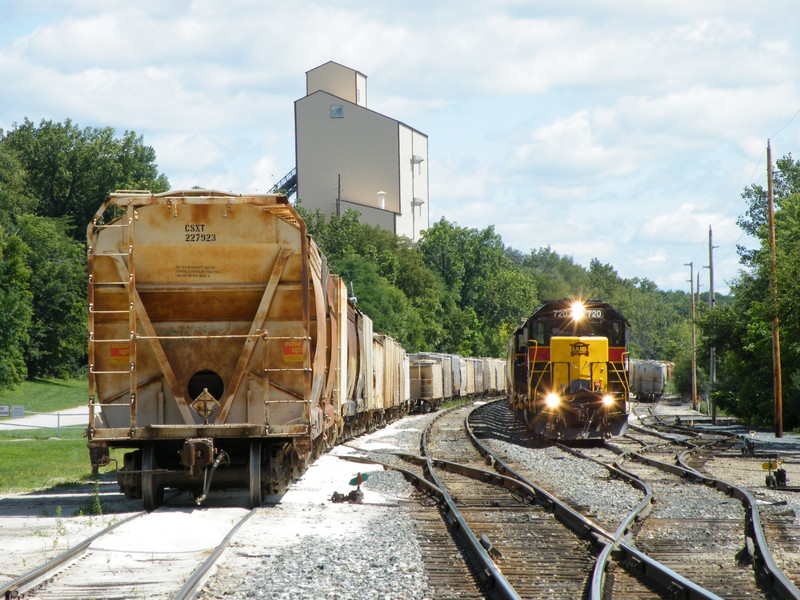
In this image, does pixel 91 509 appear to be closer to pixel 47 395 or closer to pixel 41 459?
pixel 41 459

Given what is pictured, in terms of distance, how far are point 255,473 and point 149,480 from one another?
1342mm

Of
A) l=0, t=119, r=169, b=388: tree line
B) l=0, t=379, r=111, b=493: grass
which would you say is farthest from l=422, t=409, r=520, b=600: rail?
l=0, t=119, r=169, b=388: tree line

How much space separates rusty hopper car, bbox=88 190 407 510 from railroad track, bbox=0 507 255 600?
1.22m

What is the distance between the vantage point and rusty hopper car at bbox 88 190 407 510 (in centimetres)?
1195

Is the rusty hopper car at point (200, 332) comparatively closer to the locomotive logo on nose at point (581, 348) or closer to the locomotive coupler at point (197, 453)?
the locomotive coupler at point (197, 453)

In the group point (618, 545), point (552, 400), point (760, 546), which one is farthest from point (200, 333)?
point (552, 400)

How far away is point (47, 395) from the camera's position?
55.2 metres

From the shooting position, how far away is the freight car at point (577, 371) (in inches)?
934

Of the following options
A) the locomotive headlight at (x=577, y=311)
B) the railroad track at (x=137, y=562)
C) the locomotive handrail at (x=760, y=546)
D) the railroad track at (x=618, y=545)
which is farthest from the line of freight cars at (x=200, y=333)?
the locomotive headlight at (x=577, y=311)

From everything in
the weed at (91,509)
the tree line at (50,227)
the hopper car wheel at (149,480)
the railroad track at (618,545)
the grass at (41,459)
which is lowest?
the grass at (41,459)

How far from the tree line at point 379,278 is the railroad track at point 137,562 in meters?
20.6

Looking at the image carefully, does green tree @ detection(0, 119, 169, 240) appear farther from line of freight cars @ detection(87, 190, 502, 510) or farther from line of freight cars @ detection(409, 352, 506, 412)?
line of freight cars @ detection(87, 190, 502, 510)

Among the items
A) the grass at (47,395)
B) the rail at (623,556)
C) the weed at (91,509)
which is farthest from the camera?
the grass at (47,395)

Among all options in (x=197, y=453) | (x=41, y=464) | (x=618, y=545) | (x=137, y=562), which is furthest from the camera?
(x=41, y=464)
